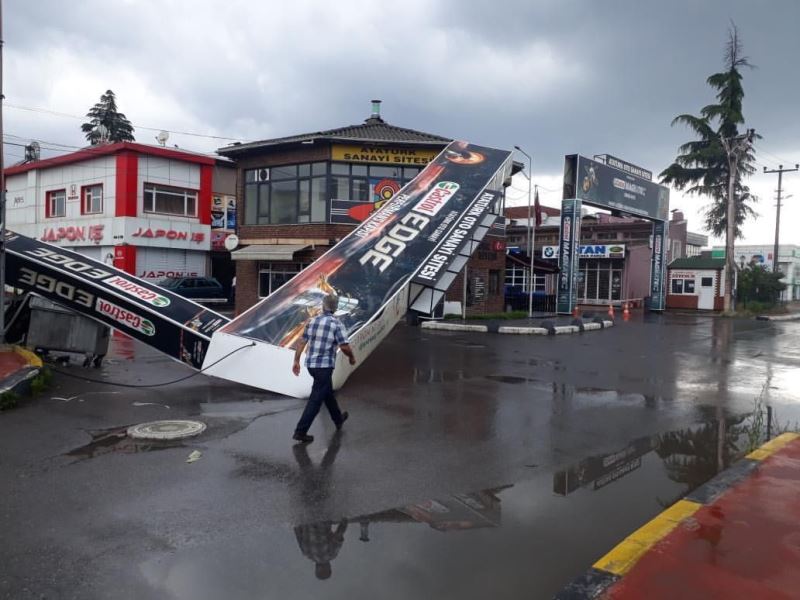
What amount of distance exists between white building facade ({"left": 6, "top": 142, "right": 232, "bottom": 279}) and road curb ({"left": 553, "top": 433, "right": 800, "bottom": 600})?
3093 cm

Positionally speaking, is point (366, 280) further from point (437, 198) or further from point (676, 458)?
point (676, 458)

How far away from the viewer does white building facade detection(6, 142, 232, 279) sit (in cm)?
3234

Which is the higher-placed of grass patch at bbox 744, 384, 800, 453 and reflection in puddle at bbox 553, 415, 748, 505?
grass patch at bbox 744, 384, 800, 453

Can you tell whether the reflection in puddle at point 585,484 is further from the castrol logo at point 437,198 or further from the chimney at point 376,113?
the chimney at point 376,113

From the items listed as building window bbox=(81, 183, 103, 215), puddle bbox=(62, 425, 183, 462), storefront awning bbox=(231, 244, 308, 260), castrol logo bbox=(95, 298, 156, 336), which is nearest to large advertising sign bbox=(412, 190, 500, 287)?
castrol logo bbox=(95, 298, 156, 336)

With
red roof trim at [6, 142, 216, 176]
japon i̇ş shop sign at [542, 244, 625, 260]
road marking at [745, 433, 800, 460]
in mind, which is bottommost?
road marking at [745, 433, 800, 460]

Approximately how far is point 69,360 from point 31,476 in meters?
7.31

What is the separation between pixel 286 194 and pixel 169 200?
1210 cm

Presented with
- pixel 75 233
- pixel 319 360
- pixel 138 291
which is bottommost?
pixel 319 360

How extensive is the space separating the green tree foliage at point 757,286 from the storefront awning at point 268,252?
2820 centimetres

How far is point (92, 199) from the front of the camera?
3416 cm

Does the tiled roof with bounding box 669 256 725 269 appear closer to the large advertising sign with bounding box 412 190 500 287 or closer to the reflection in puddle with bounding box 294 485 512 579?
the large advertising sign with bounding box 412 190 500 287

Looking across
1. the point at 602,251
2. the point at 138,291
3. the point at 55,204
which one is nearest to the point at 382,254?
the point at 138,291

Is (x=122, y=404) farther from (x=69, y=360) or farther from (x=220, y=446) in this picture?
(x=69, y=360)
